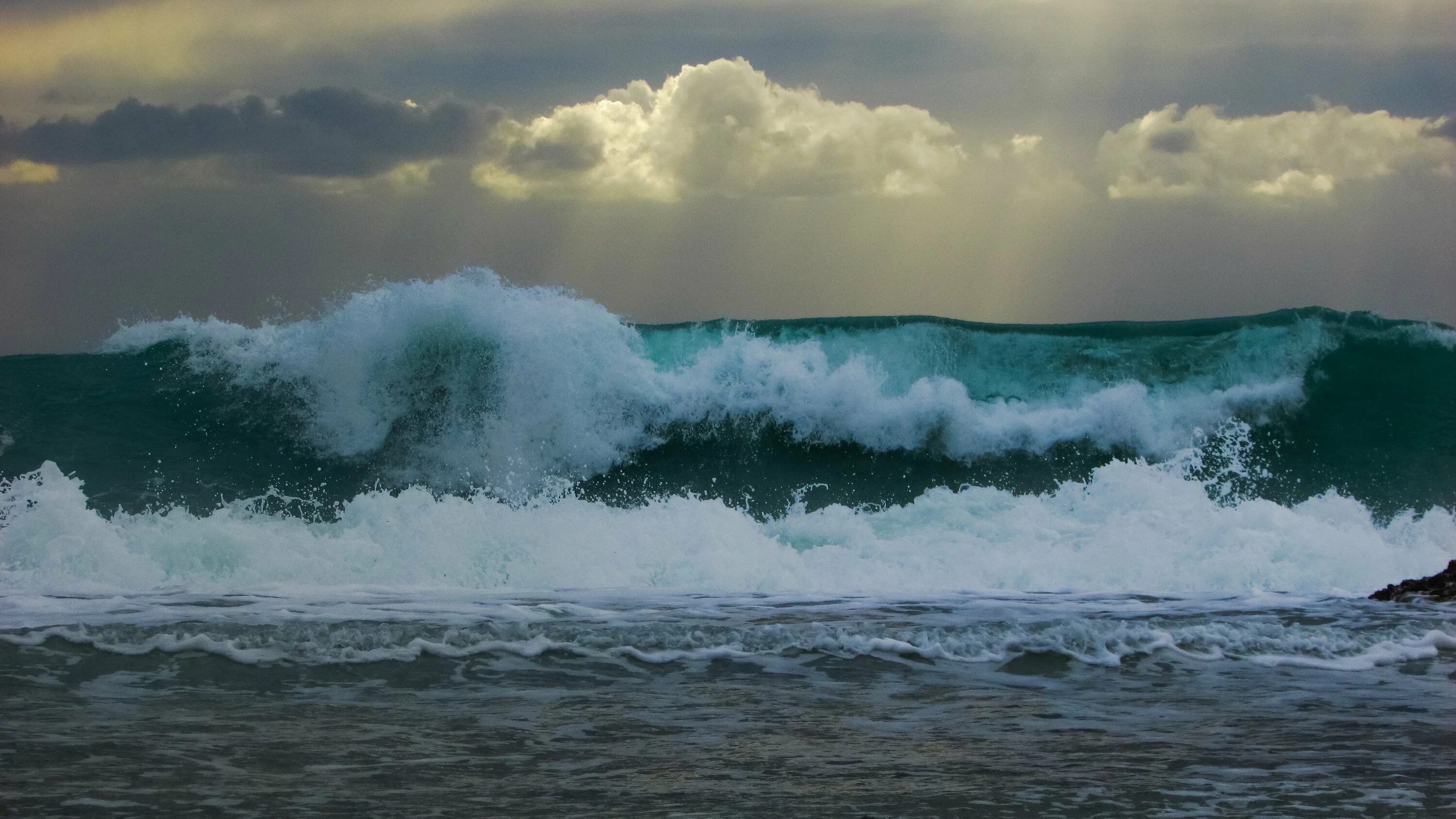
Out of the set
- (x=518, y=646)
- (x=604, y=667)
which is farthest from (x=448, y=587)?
(x=604, y=667)

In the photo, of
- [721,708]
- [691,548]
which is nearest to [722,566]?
[691,548]

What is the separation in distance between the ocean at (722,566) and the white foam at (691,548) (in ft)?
0.14

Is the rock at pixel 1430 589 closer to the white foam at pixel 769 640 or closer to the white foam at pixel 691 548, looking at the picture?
the white foam at pixel 691 548

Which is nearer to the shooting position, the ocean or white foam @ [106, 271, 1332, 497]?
the ocean

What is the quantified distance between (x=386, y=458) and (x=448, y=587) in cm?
483

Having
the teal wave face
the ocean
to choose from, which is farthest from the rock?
the teal wave face

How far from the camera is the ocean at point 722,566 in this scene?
3801 millimetres

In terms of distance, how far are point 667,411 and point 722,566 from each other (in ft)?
16.4

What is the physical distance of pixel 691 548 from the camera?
894cm

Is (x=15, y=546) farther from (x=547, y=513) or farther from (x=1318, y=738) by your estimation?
(x=1318, y=738)

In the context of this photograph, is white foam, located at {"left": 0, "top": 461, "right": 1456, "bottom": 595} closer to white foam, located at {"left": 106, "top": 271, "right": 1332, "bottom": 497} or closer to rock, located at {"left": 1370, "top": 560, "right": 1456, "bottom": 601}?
rock, located at {"left": 1370, "top": 560, "right": 1456, "bottom": 601}

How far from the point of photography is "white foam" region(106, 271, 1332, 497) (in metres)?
12.7

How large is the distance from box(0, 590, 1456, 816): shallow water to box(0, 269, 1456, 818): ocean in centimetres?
3

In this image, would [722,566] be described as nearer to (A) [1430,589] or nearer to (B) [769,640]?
(B) [769,640]
